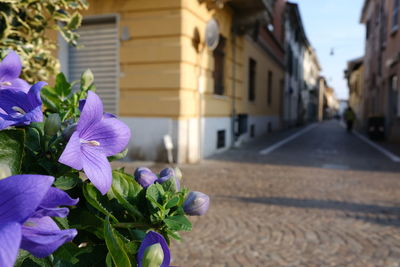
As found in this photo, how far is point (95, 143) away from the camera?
639 mm

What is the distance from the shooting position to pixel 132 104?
8.74 m

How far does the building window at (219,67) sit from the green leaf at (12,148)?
10.2 m

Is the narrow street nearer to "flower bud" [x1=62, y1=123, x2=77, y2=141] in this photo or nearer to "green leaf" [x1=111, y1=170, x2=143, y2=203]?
"green leaf" [x1=111, y1=170, x2=143, y2=203]

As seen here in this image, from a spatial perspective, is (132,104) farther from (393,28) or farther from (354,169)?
(393,28)

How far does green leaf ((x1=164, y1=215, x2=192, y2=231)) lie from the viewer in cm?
67

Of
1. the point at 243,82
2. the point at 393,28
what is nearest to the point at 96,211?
the point at 243,82

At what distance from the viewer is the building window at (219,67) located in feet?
34.9

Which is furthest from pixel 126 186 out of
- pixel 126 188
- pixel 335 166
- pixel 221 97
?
pixel 221 97

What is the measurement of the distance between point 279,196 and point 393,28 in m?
14.4

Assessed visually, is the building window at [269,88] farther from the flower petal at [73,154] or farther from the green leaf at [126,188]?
the flower petal at [73,154]

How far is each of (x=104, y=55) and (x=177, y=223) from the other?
8.98 meters

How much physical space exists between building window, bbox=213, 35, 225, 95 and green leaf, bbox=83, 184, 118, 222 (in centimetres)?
1007

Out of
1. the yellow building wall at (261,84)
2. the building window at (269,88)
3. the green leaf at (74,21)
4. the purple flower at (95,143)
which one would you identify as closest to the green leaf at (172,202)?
the purple flower at (95,143)

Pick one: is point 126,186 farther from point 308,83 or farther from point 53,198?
point 308,83
